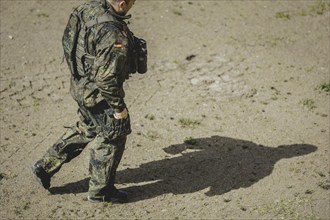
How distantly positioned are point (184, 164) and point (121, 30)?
232 cm

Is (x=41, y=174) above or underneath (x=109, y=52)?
underneath

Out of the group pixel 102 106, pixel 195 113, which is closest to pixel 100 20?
pixel 102 106

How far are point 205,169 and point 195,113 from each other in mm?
1254

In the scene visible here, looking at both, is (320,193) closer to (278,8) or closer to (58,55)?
(58,55)

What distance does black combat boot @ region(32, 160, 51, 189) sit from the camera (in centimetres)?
537

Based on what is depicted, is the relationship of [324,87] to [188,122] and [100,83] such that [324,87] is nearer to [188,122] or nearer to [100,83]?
[188,122]

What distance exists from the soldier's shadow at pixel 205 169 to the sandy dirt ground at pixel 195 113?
1 centimetres

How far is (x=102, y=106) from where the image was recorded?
500cm

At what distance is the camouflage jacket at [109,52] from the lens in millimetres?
4566

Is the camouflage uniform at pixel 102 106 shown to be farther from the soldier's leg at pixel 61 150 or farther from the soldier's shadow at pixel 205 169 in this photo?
the soldier's shadow at pixel 205 169

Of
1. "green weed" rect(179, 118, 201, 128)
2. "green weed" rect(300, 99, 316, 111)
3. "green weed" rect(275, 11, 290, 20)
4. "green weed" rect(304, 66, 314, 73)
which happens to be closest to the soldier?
"green weed" rect(179, 118, 201, 128)

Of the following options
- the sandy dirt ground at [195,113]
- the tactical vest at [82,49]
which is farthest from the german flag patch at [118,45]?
the sandy dirt ground at [195,113]

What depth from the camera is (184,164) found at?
249 inches

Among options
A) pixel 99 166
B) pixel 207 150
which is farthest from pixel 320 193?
pixel 99 166
